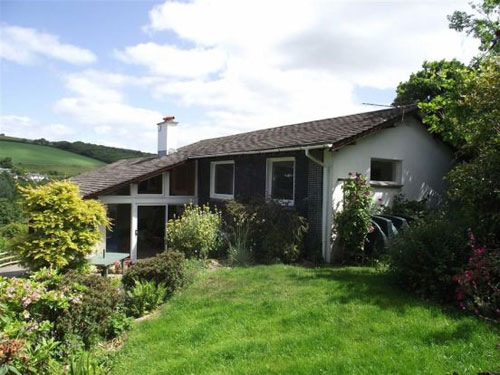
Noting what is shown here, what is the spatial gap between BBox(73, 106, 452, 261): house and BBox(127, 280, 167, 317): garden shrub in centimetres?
488

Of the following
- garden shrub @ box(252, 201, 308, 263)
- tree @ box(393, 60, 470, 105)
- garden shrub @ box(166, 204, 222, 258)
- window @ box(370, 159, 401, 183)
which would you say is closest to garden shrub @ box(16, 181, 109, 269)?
garden shrub @ box(166, 204, 222, 258)

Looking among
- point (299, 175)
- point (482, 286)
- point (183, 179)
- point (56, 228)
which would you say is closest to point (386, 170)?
point (299, 175)

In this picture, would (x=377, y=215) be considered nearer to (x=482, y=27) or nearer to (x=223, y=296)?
(x=223, y=296)

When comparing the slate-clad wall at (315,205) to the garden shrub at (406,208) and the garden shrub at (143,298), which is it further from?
the garden shrub at (143,298)

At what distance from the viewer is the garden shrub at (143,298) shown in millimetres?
7469

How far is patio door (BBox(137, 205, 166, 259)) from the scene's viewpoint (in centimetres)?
1448

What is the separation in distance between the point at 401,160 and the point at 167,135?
38.0 feet

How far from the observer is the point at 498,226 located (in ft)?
22.9

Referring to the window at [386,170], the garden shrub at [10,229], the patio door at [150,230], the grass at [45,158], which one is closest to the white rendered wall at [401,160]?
the window at [386,170]

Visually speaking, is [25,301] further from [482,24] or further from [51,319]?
[482,24]

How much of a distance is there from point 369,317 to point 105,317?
4094 mm

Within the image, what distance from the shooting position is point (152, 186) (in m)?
14.9

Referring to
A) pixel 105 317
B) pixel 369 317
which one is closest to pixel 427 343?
pixel 369 317

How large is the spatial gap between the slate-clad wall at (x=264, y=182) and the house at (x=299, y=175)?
0.03m
